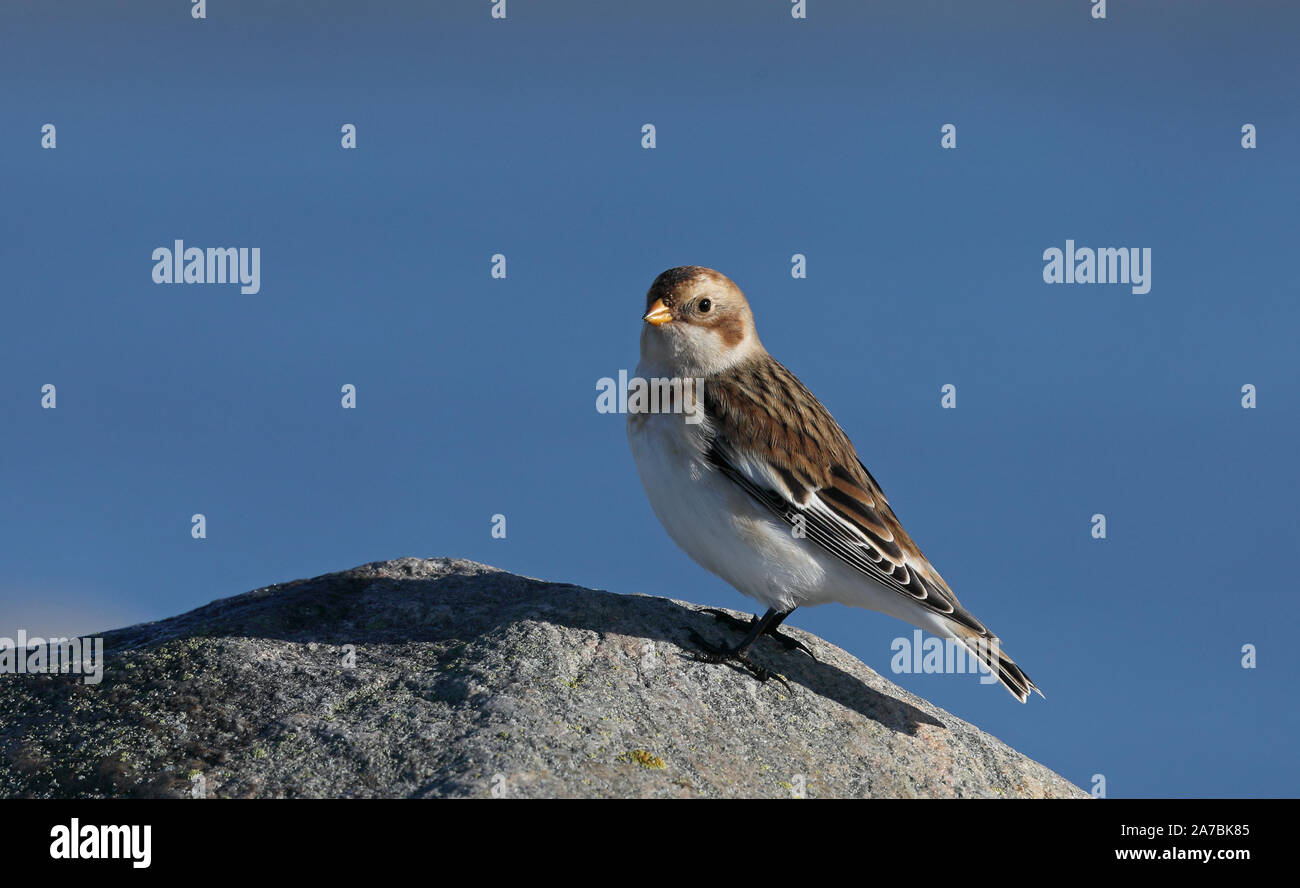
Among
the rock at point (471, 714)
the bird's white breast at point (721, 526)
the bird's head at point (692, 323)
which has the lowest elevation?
Answer: the rock at point (471, 714)

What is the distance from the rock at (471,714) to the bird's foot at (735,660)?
2.1 inches

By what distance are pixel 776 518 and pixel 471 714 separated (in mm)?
2481

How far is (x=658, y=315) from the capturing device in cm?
792

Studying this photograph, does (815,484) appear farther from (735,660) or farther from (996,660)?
(996,660)

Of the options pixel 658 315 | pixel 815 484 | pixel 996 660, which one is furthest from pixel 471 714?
pixel 996 660

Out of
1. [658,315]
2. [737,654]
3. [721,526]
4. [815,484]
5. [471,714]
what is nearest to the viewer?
[471,714]

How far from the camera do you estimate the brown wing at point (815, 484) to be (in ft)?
23.9

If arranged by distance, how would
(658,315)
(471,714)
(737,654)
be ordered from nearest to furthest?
1. (471,714)
2. (737,654)
3. (658,315)

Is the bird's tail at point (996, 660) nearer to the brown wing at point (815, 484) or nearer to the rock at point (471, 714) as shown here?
the brown wing at point (815, 484)

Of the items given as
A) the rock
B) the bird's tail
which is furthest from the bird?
the rock

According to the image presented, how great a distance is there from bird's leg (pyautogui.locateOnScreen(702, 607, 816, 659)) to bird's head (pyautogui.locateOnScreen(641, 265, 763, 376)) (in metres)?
1.71

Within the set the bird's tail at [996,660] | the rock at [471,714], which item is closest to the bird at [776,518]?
the bird's tail at [996,660]
